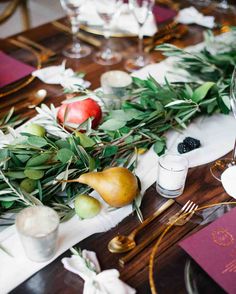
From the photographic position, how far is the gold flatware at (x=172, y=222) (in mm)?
514

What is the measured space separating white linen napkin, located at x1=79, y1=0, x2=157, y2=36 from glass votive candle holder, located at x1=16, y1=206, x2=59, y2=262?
2.50ft

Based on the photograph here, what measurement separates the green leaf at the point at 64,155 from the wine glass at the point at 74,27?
0.51m

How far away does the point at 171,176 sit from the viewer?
2.00ft

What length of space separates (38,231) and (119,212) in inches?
5.8

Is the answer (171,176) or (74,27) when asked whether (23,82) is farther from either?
(171,176)

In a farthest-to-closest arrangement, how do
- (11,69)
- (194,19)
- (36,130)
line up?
(194,19)
(11,69)
(36,130)

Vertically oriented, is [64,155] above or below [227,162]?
above

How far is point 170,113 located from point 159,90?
0.06m

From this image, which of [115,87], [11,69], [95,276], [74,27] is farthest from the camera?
[74,27]

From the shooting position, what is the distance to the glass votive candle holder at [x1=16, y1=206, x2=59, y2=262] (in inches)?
19.1

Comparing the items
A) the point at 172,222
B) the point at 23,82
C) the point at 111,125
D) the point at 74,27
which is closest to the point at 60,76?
the point at 23,82

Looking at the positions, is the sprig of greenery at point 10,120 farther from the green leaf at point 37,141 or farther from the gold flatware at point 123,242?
the gold flatware at point 123,242

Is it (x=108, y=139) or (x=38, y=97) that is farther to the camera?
(x=38, y=97)

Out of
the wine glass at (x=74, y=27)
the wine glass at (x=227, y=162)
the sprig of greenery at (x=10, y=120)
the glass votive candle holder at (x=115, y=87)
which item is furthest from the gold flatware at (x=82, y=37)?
the wine glass at (x=227, y=162)
